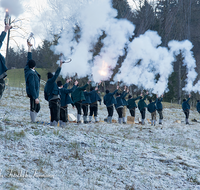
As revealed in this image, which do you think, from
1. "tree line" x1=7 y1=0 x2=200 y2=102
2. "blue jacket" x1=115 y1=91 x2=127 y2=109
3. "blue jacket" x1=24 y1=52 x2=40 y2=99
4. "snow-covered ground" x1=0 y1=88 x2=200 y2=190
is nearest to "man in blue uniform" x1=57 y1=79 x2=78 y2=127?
"snow-covered ground" x1=0 y1=88 x2=200 y2=190

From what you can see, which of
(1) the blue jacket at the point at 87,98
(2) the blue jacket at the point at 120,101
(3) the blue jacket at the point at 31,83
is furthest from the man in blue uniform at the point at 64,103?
(2) the blue jacket at the point at 120,101

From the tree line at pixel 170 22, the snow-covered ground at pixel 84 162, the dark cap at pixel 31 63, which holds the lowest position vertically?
the snow-covered ground at pixel 84 162

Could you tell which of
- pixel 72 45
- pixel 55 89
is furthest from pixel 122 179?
pixel 72 45

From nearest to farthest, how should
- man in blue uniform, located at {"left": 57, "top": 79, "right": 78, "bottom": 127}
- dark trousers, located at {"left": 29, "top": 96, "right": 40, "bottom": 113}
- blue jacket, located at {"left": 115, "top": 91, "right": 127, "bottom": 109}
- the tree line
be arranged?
dark trousers, located at {"left": 29, "top": 96, "right": 40, "bottom": 113}
man in blue uniform, located at {"left": 57, "top": 79, "right": 78, "bottom": 127}
blue jacket, located at {"left": 115, "top": 91, "right": 127, "bottom": 109}
the tree line

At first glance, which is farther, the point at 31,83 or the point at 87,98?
the point at 87,98

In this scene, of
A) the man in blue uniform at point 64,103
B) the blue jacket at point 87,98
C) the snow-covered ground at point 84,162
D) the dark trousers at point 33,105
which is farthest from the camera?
the blue jacket at point 87,98

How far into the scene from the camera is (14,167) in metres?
4.67

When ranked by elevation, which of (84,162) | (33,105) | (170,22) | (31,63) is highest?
(170,22)

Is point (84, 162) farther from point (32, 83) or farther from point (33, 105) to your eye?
point (32, 83)

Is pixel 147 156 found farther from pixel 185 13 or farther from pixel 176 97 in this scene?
pixel 185 13

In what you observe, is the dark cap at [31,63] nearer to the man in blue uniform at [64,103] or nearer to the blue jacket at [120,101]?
the man in blue uniform at [64,103]

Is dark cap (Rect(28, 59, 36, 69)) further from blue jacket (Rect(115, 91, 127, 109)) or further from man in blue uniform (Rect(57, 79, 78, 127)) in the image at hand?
blue jacket (Rect(115, 91, 127, 109))

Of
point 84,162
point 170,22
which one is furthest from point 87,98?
point 170,22

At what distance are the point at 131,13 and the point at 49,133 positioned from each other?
94.3ft
